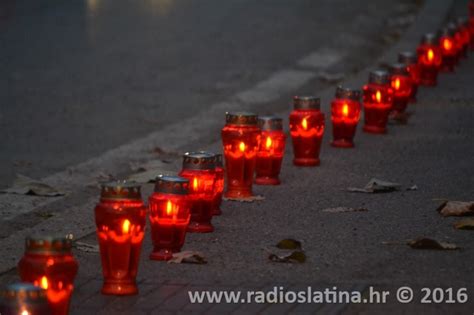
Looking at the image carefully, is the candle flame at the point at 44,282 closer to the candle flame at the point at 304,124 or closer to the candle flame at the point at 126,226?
the candle flame at the point at 126,226

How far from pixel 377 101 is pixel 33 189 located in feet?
12.2

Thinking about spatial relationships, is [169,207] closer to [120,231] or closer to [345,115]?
[120,231]

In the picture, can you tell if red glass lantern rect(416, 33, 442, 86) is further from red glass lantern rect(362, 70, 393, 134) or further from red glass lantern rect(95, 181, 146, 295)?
red glass lantern rect(95, 181, 146, 295)

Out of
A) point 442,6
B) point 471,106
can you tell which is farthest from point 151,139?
point 442,6

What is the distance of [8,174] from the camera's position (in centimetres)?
1083

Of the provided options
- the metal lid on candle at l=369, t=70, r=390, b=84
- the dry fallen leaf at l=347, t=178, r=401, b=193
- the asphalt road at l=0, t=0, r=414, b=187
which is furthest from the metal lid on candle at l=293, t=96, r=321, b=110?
the asphalt road at l=0, t=0, r=414, b=187

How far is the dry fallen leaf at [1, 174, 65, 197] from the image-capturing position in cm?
991

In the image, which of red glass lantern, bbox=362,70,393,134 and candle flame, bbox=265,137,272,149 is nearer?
candle flame, bbox=265,137,272,149

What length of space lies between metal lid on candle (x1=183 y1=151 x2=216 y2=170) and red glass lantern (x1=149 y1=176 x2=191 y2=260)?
612 mm

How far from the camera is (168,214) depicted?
7.32 meters

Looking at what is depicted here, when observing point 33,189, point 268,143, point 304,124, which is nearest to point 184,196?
point 268,143


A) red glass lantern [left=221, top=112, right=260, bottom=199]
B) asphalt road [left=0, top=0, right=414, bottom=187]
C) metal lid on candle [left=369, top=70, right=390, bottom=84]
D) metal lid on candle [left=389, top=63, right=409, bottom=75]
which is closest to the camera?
red glass lantern [left=221, top=112, right=260, bottom=199]

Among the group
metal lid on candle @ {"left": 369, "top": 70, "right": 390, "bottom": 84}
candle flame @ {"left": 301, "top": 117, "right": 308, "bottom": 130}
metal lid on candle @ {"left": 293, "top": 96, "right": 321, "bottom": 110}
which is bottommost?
candle flame @ {"left": 301, "top": 117, "right": 308, "bottom": 130}

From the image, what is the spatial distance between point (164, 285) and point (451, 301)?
Answer: 1.39 m
